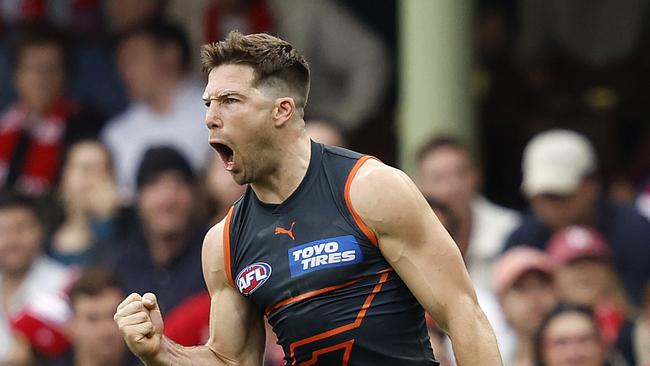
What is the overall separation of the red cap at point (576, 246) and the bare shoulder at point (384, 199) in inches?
124

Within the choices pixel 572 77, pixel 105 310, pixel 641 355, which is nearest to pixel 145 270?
pixel 105 310

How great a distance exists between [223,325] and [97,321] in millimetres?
2985

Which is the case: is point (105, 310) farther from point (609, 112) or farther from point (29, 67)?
point (609, 112)

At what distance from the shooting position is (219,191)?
860 centimetres

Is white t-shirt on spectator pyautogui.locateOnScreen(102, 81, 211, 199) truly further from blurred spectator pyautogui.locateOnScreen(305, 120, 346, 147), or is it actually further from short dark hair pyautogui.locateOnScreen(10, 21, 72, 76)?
blurred spectator pyautogui.locateOnScreen(305, 120, 346, 147)

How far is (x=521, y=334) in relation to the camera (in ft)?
25.3

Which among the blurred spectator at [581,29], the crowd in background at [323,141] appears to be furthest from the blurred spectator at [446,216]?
the blurred spectator at [581,29]

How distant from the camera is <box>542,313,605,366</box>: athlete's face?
7289 millimetres

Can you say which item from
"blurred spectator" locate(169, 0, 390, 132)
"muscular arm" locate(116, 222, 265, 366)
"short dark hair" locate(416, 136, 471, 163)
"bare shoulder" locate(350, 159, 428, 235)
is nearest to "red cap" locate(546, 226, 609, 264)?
"short dark hair" locate(416, 136, 471, 163)

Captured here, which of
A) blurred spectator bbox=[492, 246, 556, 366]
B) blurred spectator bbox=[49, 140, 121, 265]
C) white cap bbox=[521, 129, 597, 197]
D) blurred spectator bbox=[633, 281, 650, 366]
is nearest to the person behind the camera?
blurred spectator bbox=[633, 281, 650, 366]

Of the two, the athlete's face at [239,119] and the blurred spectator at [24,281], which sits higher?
the blurred spectator at [24,281]

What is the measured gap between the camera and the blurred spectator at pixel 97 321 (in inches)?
315

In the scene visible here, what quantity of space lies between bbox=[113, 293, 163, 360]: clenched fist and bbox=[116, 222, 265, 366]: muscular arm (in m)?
0.18

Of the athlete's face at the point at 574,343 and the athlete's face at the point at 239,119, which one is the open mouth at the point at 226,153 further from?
the athlete's face at the point at 574,343
